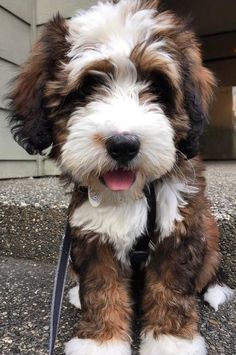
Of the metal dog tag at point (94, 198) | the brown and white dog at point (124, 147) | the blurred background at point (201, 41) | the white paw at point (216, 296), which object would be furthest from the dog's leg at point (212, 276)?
the blurred background at point (201, 41)

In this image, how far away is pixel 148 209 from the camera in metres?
1.77

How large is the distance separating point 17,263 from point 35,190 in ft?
1.89

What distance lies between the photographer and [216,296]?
2.11 meters

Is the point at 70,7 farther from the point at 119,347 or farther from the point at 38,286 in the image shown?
the point at 119,347

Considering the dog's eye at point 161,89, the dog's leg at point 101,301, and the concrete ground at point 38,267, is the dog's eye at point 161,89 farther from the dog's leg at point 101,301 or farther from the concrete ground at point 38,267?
the concrete ground at point 38,267

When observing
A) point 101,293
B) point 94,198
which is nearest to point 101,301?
point 101,293

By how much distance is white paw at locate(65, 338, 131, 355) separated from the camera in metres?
1.71

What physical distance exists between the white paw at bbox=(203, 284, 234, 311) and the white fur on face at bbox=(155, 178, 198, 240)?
1.75 ft

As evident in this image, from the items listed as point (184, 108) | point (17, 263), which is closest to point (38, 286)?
point (17, 263)

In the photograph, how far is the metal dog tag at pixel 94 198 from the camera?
1.74 m

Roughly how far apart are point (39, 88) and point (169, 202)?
24.2 inches

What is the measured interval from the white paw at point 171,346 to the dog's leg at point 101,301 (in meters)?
0.07

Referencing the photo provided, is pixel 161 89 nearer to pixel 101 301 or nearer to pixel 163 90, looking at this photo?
pixel 163 90

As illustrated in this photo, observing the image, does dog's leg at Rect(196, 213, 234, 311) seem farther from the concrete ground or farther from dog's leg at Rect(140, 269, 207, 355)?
dog's leg at Rect(140, 269, 207, 355)
